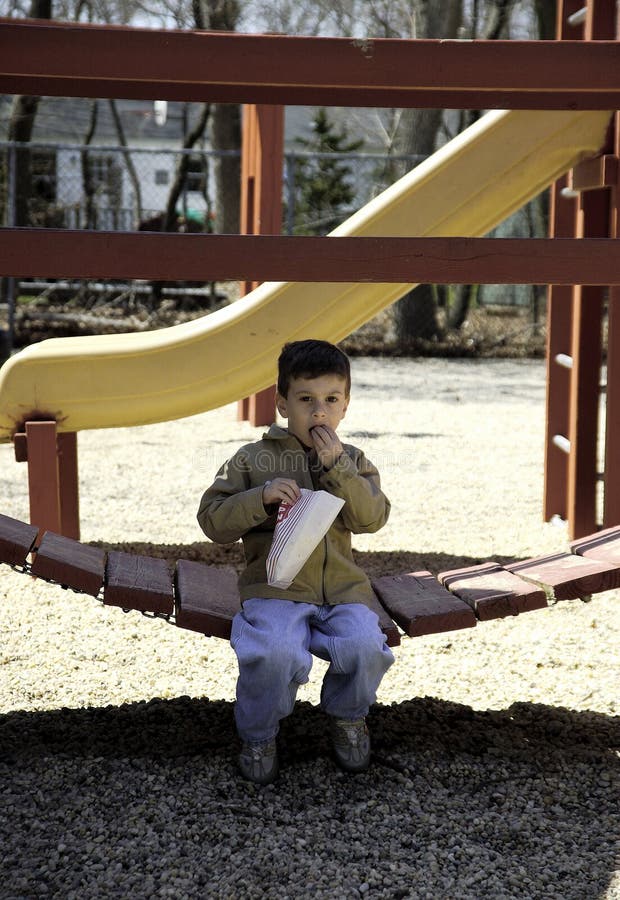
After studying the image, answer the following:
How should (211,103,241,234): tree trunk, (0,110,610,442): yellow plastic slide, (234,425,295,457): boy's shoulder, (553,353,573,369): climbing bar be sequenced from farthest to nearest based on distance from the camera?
(211,103,241,234): tree trunk
(553,353,573,369): climbing bar
(0,110,610,442): yellow plastic slide
(234,425,295,457): boy's shoulder

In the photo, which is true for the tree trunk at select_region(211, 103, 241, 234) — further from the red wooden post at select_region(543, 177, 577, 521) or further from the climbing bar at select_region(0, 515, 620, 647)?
the climbing bar at select_region(0, 515, 620, 647)

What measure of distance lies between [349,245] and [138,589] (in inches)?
36.7

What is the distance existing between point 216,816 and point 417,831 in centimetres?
43

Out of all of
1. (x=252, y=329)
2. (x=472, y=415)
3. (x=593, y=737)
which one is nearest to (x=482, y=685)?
(x=593, y=737)

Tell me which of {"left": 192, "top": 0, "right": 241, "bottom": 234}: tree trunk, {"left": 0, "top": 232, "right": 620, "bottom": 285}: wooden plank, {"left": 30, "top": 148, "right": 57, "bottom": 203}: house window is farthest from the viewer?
{"left": 30, "top": 148, "right": 57, "bottom": 203}: house window

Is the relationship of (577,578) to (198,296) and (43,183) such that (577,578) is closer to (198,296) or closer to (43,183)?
(198,296)

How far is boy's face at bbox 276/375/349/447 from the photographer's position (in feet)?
8.84

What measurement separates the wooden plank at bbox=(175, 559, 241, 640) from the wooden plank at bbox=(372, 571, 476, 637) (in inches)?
15.0

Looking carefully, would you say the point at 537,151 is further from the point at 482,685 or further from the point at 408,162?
the point at 408,162

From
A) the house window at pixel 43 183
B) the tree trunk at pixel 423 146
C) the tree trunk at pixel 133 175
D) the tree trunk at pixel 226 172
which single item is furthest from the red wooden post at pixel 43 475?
the house window at pixel 43 183

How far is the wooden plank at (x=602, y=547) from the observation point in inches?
111

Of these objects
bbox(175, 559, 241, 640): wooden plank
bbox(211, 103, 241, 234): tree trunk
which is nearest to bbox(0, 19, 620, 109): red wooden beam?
bbox(175, 559, 241, 640): wooden plank

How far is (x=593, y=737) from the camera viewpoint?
9.40ft

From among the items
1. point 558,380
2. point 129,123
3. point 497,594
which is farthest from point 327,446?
point 129,123
